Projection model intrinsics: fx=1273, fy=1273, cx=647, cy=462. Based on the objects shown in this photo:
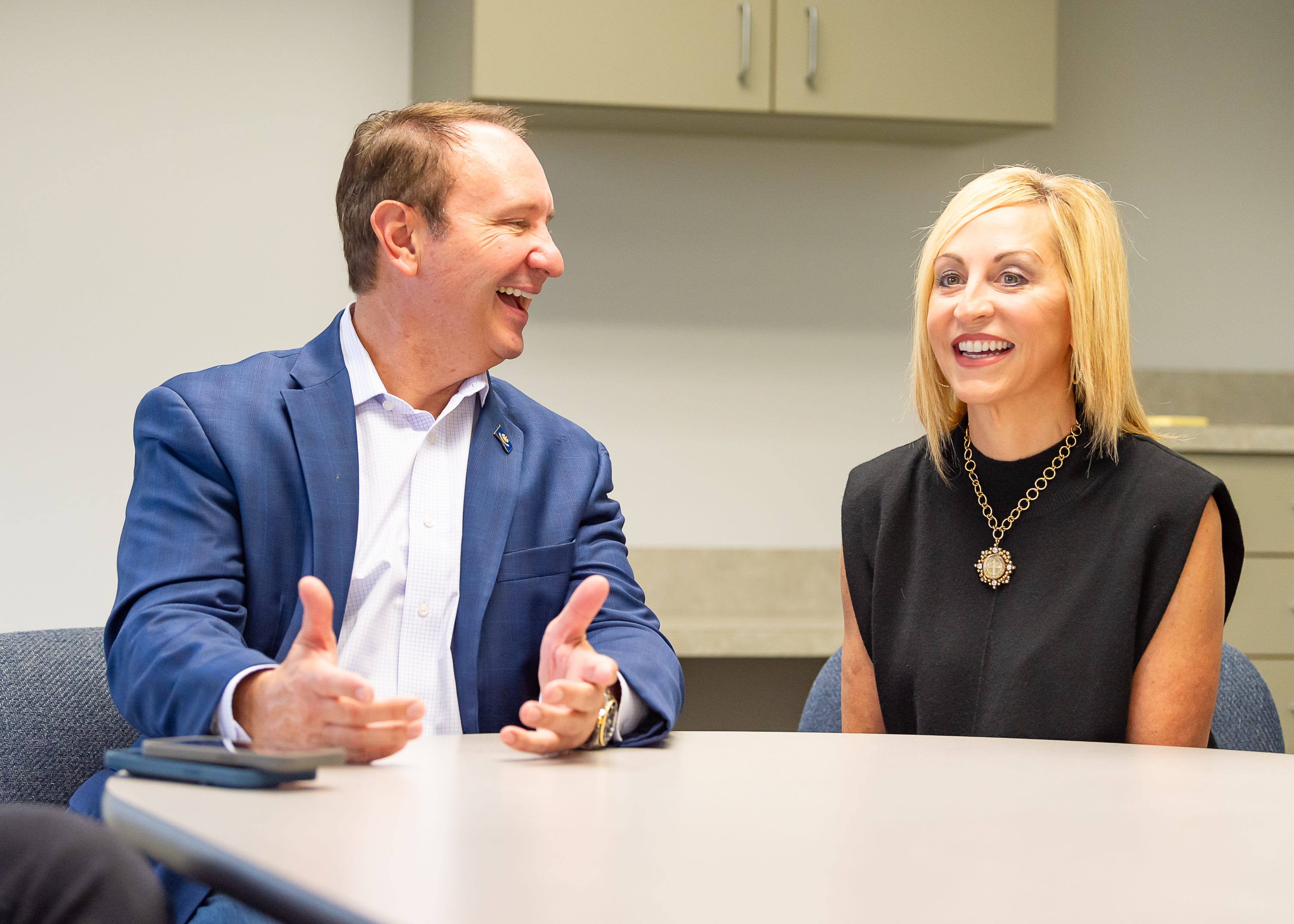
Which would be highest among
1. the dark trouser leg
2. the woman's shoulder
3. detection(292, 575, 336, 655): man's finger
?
the woman's shoulder

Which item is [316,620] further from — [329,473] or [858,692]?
[858,692]

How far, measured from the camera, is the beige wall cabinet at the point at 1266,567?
124 inches

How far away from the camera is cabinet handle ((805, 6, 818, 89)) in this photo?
3072 mm

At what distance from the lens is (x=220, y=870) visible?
71cm

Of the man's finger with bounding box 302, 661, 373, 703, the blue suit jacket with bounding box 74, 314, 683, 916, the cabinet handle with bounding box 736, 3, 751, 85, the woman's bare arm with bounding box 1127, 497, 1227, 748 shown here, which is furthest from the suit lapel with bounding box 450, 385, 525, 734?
the cabinet handle with bounding box 736, 3, 751, 85

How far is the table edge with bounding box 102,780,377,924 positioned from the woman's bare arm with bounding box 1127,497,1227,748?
1148mm

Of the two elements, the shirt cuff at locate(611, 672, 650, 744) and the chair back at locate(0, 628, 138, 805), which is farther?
the chair back at locate(0, 628, 138, 805)

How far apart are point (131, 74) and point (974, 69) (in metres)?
2.12

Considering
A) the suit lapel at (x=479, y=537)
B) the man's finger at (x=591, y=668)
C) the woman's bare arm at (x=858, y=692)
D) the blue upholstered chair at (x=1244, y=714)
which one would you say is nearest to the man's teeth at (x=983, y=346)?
the woman's bare arm at (x=858, y=692)

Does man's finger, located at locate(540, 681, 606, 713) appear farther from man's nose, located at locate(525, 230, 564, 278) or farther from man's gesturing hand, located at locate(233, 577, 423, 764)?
man's nose, located at locate(525, 230, 564, 278)

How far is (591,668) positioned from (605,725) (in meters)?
0.05

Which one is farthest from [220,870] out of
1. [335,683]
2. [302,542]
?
[302,542]

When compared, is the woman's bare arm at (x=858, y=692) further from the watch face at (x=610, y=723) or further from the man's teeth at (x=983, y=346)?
the watch face at (x=610, y=723)

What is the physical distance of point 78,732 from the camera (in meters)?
1.43
